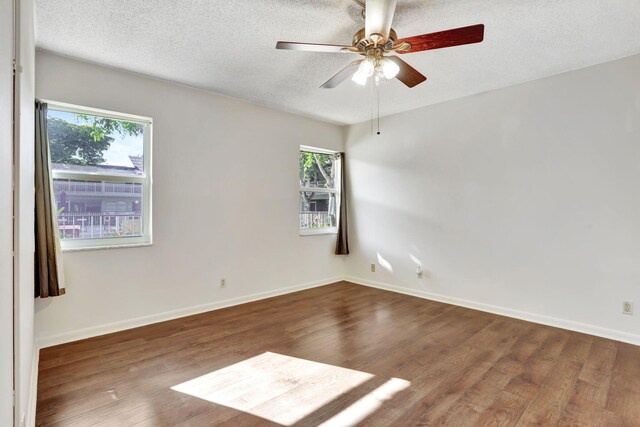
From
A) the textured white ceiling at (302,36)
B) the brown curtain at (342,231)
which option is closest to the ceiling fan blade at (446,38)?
the textured white ceiling at (302,36)

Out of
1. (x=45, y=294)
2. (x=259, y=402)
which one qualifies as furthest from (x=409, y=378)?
(x=45, y=294)

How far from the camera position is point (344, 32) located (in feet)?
8.13

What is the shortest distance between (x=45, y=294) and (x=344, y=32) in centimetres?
318

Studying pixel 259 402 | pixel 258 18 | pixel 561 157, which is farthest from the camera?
pixel 561 157

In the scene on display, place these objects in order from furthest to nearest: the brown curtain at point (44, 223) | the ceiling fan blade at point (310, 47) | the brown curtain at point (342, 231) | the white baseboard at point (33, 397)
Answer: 1. the brown curtain at point (342, 231)
2. the brown curtain at point (44, 223)
3. the ceiling fan blade at point (310, 47)
4. the white baseboard at point (33, 397)

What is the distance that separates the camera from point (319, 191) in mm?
5148

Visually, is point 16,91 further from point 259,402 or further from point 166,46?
point 259,402

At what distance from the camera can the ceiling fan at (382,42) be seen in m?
1.86

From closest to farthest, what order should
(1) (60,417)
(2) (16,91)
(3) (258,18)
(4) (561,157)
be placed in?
(2) (16,91) → (1) (60,417) → (3) (258,18) → (4) (561,157)

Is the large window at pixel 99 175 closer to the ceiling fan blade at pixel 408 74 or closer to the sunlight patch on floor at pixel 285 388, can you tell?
the sunlight patch on floor at pixel 285 388

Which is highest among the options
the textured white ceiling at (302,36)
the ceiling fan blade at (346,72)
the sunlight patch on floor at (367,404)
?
the textured white ceiling at (302,36)

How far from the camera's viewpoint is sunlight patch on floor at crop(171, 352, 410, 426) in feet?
6.41

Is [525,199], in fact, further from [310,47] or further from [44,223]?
[44,223]

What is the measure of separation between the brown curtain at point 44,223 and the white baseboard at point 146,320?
441mm
